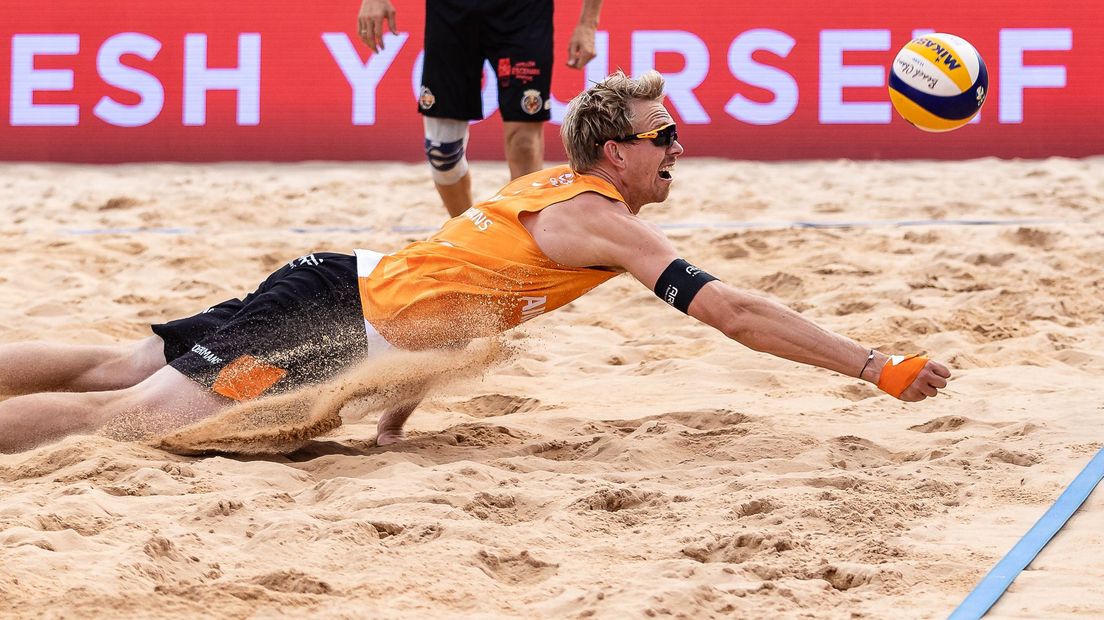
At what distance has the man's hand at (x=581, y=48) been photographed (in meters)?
4.86

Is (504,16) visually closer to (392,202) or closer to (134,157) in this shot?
(392,202)

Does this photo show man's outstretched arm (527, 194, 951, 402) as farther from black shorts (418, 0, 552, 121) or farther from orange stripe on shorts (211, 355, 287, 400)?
black shorts (418, 0, 552, 121)

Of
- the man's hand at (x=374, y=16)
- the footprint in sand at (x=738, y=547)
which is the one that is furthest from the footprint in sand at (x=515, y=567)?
the man's hand at (x=374, y=16)

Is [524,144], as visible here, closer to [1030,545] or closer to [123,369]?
[123,369]

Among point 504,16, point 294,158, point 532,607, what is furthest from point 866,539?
point 294,158

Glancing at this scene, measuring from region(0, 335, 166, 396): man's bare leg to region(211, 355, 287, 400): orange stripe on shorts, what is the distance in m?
0.36

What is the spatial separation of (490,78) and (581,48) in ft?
11.2

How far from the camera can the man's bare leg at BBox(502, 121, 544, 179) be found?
4.81 meters

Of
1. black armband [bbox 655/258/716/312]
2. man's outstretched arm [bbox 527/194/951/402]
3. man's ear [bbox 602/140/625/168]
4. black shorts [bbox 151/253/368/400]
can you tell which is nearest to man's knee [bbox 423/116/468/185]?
black shorts [bbox 151/253/368/400]

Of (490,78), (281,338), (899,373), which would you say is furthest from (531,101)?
(490,78)

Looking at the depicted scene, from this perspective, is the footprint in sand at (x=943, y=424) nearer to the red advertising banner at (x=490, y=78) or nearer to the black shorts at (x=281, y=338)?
the black shorts at (x=281, y=338)

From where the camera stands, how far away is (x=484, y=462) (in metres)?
2.91

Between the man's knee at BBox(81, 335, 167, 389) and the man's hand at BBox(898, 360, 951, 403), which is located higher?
the man's hand at BBox(898, 360, 951, 403)

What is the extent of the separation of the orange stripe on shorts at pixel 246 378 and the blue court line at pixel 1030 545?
1765mm
